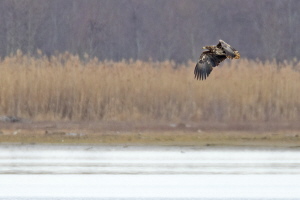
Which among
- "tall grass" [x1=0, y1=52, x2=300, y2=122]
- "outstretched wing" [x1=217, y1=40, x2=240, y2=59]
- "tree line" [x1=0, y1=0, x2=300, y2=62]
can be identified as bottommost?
"tall grass" [x1=0, y1=52, x2=300, y2=122]

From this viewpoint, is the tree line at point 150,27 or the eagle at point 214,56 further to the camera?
the tree line at point 150,27

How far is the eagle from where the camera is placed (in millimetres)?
12086

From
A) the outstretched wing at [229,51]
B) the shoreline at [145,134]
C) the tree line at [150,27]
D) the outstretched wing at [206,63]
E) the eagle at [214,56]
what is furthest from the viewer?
the tree line at [150,27]

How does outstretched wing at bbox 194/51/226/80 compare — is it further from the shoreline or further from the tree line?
the tree line

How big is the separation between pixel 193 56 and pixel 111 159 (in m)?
36.4

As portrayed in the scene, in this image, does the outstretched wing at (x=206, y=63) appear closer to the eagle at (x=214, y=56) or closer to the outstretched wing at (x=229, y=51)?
the eagle at (x=214, y=56)

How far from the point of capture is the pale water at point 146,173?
29.9 ft

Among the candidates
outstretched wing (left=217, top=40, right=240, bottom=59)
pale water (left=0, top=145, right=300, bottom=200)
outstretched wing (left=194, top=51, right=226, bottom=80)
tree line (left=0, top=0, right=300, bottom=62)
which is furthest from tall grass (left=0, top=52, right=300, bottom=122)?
tree line (left=0, top=0, right=300, bottom=62)

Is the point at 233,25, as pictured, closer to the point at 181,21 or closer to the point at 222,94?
the point at 181,21

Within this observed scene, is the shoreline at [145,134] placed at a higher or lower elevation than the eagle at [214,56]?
lower

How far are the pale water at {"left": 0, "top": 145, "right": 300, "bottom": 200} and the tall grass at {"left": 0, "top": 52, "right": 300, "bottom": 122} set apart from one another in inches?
127

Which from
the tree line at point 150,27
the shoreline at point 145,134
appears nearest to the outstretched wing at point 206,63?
the shoreline at point 145,134

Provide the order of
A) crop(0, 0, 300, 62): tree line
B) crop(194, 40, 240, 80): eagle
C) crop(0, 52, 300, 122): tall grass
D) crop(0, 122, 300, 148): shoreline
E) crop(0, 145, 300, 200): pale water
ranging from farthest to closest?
1. crop(0, 0, 300, 62): tree line
2. crop(0, 52, 300, 122): tall grass
3. crop(0, 122, 300, 148): shoreline
4. crop(194, 40, 240, 80): eagle
5. crop(0, 145, 300, 200): pale water

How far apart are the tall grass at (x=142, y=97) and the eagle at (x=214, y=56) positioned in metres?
5.27
